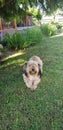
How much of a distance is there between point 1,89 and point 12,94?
377 millimetres

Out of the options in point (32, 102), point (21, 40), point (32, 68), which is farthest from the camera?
point (21, 40)

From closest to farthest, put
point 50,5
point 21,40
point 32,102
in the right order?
point 32,102 < point 50,5 < point 21,40

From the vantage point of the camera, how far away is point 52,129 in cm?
418

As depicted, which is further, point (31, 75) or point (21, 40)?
point (21, 40)

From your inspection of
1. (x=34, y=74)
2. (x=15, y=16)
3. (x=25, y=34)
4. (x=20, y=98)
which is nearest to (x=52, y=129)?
(x=20, y=98)

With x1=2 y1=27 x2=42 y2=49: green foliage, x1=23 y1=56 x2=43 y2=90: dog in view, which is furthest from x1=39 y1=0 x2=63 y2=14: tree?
x1=2 y1=27 x2=42 y2=49: green foliage

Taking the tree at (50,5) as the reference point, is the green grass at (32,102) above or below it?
below

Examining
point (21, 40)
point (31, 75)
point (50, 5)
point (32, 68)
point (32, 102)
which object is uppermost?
point (50, 5)

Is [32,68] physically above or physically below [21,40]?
below

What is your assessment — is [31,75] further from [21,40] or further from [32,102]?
[21,40]

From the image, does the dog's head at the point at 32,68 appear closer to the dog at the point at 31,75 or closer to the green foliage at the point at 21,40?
the dog at the point at 31,75

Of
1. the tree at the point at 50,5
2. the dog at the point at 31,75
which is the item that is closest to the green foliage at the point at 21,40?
the tree at the point at 50,5

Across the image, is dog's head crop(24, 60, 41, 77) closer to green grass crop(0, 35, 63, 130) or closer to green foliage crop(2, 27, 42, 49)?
green grass crop(0, 35, 63, 130)

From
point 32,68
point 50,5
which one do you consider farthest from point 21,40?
point 32,68
